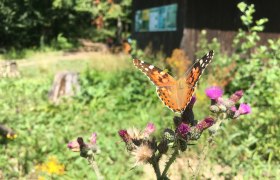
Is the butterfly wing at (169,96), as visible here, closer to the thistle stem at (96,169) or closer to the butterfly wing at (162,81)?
the butterfly wing at (162,81)

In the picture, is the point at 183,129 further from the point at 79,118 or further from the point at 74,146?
the point at 79,118

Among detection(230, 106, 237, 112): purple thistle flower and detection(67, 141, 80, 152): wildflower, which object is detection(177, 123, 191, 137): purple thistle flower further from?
detection(67, 141, 80, 152): wildflower

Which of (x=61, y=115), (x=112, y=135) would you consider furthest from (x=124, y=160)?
(x=61, y=115)

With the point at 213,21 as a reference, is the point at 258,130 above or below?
below

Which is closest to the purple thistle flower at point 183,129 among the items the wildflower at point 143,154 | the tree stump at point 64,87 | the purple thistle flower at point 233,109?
the wildflower at point 143,154

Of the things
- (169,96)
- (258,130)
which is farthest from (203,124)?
(258,130)

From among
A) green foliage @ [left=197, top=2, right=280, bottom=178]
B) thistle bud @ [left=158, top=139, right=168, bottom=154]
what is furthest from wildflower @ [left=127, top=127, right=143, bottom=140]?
green foliage @ [left=197, top=2, right=280, bottom=178]
